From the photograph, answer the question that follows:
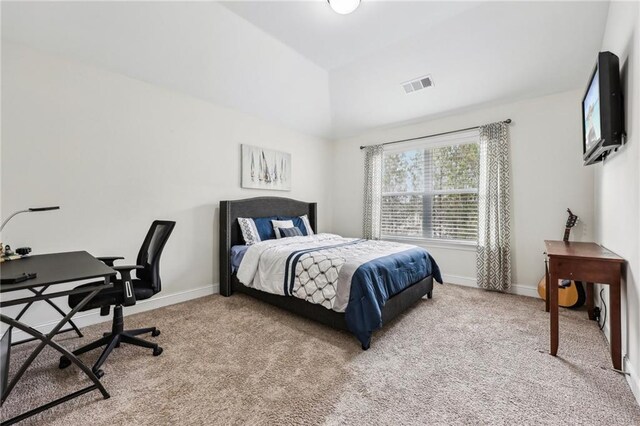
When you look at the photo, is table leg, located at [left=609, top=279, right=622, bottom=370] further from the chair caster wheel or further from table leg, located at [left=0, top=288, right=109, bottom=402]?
the chair caster wheel

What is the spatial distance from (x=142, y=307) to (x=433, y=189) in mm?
4161

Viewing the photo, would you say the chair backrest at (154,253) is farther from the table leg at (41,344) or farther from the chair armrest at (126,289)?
the table leg at (41,344)

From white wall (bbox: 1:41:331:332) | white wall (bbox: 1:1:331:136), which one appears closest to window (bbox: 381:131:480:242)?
white wall (bbox: 1:1:331:136)

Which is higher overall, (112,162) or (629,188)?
(112,162)

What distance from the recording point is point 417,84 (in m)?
3.64

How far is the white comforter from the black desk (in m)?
1.47

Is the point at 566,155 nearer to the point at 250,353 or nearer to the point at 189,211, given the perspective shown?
the point at 250,353

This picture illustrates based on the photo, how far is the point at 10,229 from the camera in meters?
2.22

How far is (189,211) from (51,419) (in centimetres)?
224

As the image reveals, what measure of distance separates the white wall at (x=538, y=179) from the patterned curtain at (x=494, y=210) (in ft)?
0.38

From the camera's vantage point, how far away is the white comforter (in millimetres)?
2316

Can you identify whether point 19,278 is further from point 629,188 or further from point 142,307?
point 629,188

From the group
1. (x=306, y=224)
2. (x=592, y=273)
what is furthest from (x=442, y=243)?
(x=592, y=273)

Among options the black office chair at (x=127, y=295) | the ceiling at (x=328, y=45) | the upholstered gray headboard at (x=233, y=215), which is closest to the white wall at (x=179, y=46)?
the ceiling at (x=328, y=45)
